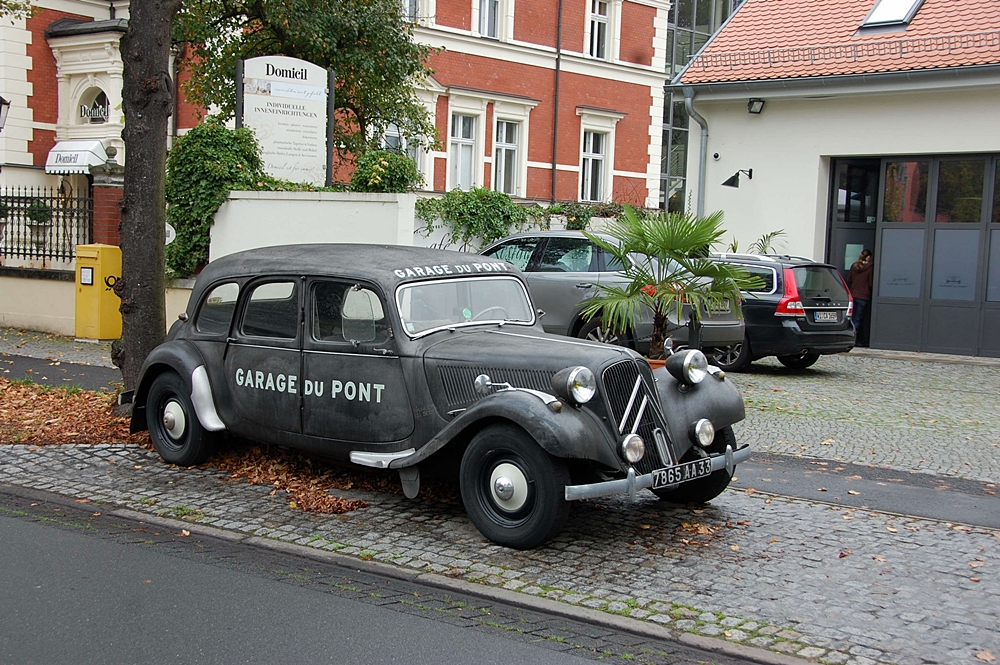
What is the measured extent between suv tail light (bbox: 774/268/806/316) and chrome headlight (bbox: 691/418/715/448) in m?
8.11

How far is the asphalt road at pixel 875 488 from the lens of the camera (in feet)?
23.7

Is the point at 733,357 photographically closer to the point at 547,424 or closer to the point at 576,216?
the point at 576,216

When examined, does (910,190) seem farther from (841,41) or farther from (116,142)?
(116,142)

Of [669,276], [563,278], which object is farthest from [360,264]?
[563,278]

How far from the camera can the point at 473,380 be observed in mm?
6328

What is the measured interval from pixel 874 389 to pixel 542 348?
828 cm

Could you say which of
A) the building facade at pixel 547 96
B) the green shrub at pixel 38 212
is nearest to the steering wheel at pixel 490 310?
the green shrub at pixel 38 212

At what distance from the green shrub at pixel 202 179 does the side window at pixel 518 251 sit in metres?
3.35

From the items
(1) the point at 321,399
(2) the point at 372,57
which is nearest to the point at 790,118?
(2) the point at 372,57

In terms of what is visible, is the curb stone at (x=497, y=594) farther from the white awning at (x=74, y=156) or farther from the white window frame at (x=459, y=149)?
the white window frame at (x=459, y=149)

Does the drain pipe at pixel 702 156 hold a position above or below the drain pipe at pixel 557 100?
below

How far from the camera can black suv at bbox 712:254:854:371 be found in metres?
14.2

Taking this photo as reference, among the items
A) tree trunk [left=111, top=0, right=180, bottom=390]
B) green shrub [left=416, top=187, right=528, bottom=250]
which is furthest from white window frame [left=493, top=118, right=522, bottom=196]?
tree trunk [left=111, top=0, right=180, bottom=390]

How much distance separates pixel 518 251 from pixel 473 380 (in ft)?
26.7
